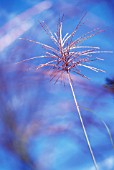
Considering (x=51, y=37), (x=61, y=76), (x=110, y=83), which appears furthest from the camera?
(x=110, y=83)

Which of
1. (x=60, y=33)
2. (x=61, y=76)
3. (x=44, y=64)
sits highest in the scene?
(x=60, y=33)

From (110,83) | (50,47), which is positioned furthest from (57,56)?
(110,83)

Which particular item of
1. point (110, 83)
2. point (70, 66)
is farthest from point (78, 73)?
point (110, 83)

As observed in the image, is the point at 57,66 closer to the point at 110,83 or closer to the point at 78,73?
the point at 78,73

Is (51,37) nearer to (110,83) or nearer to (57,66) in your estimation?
(57,66)

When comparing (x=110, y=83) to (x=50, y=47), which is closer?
(x=50, y=47)

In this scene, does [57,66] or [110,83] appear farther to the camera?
[110,83]

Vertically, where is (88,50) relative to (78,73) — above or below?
above

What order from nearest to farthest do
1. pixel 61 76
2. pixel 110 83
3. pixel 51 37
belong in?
pixel 61 76
pixel 51 37
pixel 110 83

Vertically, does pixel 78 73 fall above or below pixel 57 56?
below
